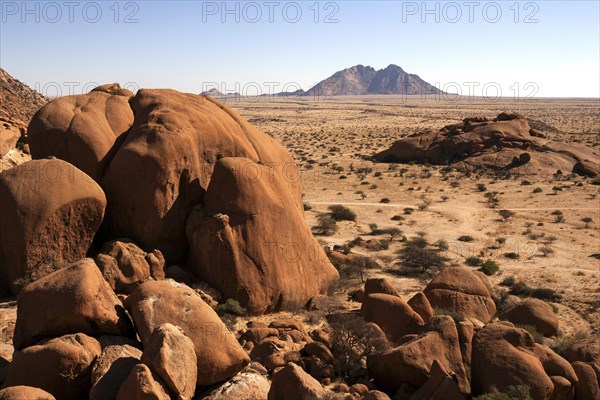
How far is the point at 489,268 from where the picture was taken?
2061 cm

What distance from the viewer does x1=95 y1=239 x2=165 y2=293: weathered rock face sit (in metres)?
13.3


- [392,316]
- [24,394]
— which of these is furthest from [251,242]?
[24,394]

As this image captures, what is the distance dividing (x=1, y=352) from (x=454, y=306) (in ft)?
36.2

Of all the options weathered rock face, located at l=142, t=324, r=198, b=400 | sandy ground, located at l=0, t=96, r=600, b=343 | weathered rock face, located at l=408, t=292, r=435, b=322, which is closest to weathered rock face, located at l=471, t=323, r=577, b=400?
weathered rock face, located at l=408, t=292, r=435, b=322

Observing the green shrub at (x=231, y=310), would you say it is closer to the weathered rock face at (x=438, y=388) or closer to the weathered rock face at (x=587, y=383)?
the weathered rock face at (x=438, y=388)

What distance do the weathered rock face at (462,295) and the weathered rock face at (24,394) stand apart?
10.2m

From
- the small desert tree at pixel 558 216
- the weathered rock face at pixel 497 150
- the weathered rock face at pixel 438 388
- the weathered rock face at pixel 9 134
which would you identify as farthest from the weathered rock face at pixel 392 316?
the weathered rock face at pixel 497 150

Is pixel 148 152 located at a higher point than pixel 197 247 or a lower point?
higher

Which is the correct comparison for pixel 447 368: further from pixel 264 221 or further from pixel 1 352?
pixel 1 352

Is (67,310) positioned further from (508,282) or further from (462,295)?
(508,282)

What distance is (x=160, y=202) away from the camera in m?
15.0

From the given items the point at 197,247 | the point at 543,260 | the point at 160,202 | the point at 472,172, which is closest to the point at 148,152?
the point at 160,202

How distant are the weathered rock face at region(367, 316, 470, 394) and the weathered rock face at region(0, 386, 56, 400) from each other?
19.8ft

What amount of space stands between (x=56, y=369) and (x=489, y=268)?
1646 centimetres
